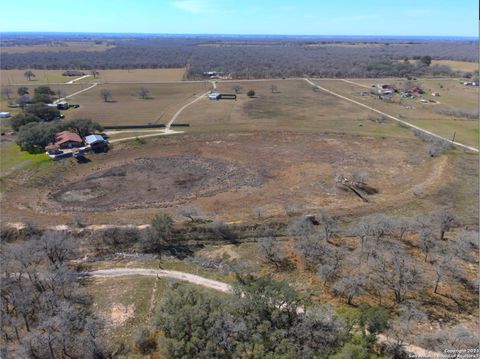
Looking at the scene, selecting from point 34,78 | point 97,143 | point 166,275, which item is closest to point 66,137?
point 97,143

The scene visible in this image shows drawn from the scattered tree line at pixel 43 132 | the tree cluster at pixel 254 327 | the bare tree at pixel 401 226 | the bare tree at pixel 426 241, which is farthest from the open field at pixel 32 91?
the bare tree at pixel 426 241

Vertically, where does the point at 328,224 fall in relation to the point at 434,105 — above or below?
below

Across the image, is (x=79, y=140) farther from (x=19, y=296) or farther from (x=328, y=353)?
(x=328, y=353)

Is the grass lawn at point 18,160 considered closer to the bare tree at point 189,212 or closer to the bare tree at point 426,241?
the bare tree at point 189,212

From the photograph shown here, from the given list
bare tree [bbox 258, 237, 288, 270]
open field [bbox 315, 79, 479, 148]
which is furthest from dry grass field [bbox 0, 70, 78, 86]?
bare tree [bbox 258, 237, 288, 270]

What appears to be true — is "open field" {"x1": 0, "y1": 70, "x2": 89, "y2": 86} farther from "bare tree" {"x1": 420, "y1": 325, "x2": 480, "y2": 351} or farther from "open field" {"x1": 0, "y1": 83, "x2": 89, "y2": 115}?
"bare tree" {"x1": 420, "y1": 325, "x2": 480, "y2": 351}

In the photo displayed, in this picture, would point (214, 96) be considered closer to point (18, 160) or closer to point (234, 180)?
point (234, 180)

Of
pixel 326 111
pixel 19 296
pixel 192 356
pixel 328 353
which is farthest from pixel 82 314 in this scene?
pixel 326 111
